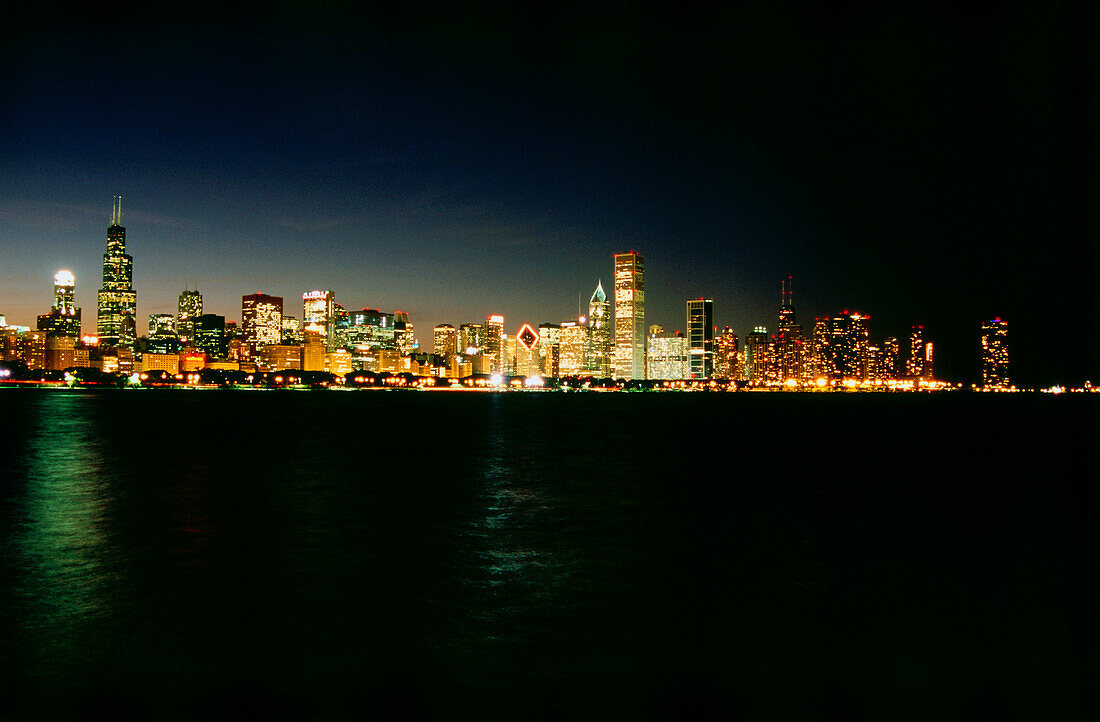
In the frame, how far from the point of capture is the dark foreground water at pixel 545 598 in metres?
7.08

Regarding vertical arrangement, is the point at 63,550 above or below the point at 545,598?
below

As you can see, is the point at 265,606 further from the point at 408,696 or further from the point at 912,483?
the point at 912,483

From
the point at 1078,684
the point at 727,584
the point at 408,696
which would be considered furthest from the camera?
the point at 727,584

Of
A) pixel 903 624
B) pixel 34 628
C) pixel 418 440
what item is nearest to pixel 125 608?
pixel 34 628

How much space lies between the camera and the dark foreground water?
7.08 m

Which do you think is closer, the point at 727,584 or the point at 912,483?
the point at 727,584

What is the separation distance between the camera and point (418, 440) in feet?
146

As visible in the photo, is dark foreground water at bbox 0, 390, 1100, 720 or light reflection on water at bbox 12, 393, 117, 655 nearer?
dark foreground water at bbox 0, 390, 1100, 720

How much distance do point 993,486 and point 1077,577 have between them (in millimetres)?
15032

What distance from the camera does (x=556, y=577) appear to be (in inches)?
460

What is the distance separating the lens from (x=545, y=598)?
10453 mm

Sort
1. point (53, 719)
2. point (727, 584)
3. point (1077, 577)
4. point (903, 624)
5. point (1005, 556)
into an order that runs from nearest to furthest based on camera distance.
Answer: point (53, 719) → point (903, 624) → point (727, 584) → point (1077, 577) → point (1005, 556)

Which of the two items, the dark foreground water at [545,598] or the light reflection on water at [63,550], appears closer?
the dark foreground water at [545,598]

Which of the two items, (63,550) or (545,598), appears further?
(63,550)
